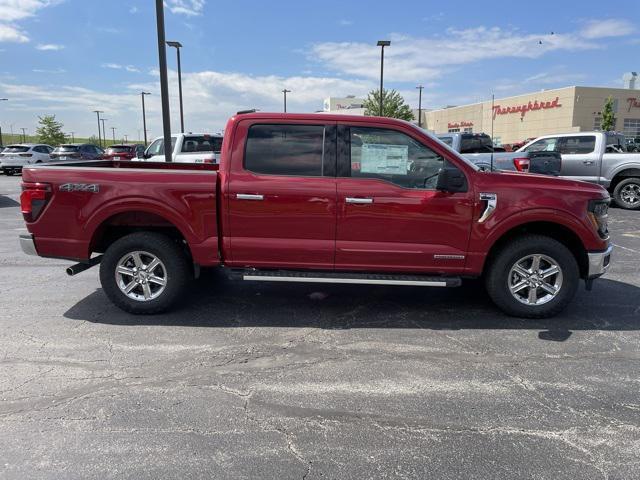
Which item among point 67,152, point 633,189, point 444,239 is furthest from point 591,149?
point 67,152

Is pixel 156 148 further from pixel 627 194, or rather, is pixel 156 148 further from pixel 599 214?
pixel 627 194

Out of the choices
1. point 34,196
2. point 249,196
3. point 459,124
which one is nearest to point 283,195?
point 249,196

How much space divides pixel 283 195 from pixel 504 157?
9522 millimetres

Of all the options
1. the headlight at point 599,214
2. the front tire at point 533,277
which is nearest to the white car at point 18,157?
the front tire at point 533,277

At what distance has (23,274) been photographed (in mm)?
6766

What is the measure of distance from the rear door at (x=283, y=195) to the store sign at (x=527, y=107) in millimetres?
46581

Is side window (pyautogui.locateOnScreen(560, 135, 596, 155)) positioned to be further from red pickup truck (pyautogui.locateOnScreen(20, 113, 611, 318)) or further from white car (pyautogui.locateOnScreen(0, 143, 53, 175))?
white car (pyautogui.locateOnScreen(0, 143, 53, 175))

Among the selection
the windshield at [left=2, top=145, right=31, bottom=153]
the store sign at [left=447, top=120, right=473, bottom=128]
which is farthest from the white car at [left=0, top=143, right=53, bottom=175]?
the store sign at [left=447, top=120, right=473, bottom=128]

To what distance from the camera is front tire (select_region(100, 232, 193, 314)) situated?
500cm

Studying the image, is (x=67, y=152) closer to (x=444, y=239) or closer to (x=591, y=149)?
(x=591, y=149)

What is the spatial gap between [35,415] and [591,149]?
14.2 m

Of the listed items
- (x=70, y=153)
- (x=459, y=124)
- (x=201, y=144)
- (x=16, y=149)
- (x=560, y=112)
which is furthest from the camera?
(x=459, y=124)

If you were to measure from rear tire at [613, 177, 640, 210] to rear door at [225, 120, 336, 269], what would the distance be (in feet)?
37.9

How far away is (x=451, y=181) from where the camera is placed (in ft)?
15.1
